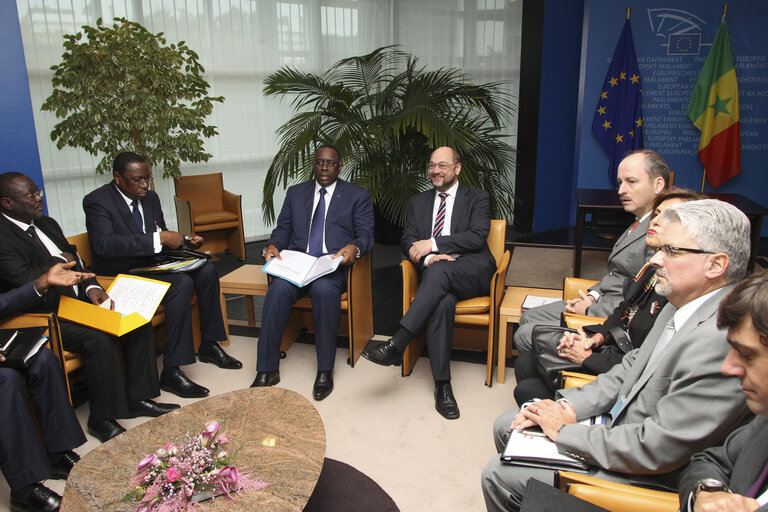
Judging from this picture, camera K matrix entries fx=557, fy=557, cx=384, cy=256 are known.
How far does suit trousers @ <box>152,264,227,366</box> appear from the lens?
3285mm

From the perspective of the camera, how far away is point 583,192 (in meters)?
5.24

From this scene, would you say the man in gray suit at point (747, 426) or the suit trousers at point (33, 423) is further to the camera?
the suit trousers at point (33, 423)

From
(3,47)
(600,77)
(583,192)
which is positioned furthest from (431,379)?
(600,77)

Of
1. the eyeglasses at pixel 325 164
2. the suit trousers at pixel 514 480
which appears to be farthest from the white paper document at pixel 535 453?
the eyeglasses at pixel 325 164

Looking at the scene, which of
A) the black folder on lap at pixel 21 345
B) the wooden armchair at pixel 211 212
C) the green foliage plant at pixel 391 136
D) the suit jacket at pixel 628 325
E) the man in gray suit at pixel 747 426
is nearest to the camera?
the man in gray suit at pixel 747 426

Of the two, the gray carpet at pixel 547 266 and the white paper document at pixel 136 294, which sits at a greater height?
the white paper document at pixel 136 294

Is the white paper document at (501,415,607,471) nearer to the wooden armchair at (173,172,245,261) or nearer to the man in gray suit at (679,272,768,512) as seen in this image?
the man in gray suit at (679,272,768,512)

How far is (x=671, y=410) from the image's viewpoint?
5.03 feet

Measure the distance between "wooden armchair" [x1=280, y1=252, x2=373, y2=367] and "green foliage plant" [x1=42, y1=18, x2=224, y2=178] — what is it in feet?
6.12

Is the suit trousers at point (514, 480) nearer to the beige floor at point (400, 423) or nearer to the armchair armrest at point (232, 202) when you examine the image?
the beige floor at point (400, 423)

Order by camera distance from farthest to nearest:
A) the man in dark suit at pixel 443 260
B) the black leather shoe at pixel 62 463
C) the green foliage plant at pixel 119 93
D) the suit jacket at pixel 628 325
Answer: the green foliage plant at pixel 119 93, the man in dark suit at pixel 443 260, the black leather shoe at pixel 62 463, the suit jacket at pixel 628 325

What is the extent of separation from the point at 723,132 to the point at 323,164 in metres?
4.39

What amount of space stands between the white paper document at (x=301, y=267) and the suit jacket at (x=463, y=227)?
1.62ft

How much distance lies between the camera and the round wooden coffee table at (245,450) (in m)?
1.68
